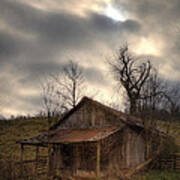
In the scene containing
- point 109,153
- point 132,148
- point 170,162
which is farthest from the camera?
point 170,162

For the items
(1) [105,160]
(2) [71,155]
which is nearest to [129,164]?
(1) [105,160]

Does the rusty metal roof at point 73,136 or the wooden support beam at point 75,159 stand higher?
the rusty metal roof at point 73,136

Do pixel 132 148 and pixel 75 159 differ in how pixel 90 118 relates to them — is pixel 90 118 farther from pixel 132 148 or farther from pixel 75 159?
pixel 132 148

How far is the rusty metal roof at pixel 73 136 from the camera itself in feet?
55.2

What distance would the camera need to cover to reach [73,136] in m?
18.4

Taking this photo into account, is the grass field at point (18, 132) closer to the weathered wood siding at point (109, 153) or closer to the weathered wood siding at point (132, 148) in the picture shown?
the weathered wood siding at point (132, 148)

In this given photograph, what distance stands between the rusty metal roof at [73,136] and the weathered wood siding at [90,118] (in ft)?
2.05

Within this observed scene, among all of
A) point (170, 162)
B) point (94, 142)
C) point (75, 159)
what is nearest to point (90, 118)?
point (94, 142)

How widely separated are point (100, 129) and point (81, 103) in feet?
9.84

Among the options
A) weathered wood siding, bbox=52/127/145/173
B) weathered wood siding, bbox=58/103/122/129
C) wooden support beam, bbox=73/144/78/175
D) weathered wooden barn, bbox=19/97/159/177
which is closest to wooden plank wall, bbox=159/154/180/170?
weathered wooden barn, bbox=19/97/159/177

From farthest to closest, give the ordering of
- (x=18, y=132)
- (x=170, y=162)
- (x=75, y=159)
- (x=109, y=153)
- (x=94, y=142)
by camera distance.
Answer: (x=18, y=132), (x=170, y=162), (x=75, y=159), (x=109, y=153), (x=94, y=142)

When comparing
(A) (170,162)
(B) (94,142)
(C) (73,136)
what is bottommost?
(A) (170,162)

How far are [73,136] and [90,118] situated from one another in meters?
2.42

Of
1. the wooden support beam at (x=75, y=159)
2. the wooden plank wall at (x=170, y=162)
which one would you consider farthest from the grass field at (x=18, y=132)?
the wooden support beam at (x=75, y=159)
